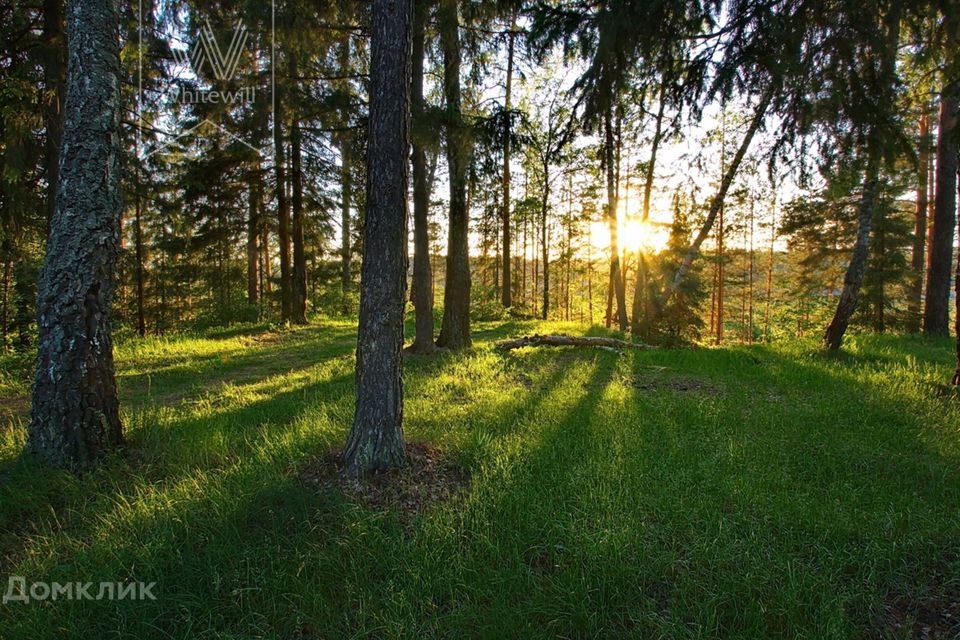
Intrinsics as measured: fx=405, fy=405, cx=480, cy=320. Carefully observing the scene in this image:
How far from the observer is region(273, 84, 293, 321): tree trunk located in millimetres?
12328

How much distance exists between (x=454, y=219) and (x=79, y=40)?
222 inches

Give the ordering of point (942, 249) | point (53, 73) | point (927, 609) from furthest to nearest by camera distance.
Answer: point (942, 249) → point (53, 73) → point (927, 609)

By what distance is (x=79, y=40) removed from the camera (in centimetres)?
317

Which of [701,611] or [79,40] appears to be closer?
[701,611]

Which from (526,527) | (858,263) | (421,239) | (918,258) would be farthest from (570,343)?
(918,258)

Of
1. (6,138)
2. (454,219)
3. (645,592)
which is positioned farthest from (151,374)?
(645,592)

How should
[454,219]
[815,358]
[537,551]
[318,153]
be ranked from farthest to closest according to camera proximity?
[318,153] < [454,219] < [815,358] < [537,551]

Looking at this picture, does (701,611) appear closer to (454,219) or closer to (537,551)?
(537,551)

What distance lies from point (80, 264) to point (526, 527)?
A: 3789 mm

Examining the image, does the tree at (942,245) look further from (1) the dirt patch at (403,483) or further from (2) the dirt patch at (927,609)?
(1) the dirt patch at (403,483)

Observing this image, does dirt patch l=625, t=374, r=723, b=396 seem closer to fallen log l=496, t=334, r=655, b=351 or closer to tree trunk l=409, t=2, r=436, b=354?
fallen log l=496, t=334, r=655, b=351

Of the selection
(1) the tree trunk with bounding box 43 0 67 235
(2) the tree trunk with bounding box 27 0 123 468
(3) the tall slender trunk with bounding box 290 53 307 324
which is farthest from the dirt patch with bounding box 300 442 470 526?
(3) the tall slender trunk with bounding box 290 53 307 324

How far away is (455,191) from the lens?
801 centimetres

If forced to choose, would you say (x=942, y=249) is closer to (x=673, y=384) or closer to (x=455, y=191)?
(x=673, y=384)
